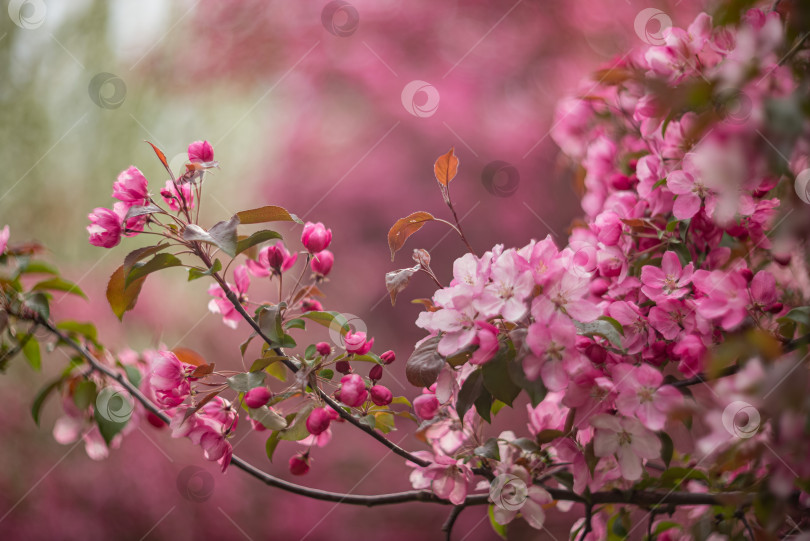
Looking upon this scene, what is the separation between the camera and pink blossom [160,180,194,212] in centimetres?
62

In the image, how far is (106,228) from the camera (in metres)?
0.62

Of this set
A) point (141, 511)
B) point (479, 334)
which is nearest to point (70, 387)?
point (479, 334)

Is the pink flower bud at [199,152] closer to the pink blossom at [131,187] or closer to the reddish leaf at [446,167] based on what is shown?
the pink blossom at [131,187]

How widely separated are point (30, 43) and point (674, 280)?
3.09 m

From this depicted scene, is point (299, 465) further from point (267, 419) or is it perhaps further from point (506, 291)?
point (506, 291)

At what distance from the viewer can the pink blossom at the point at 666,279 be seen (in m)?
0.62

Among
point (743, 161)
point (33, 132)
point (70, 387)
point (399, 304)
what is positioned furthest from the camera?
point (33, 132)

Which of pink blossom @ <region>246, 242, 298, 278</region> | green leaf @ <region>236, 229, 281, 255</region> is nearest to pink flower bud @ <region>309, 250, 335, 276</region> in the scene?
pink blossom @ <region>246, 242, 298, 278</region>

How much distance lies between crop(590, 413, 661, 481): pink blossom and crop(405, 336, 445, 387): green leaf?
0.51 ft

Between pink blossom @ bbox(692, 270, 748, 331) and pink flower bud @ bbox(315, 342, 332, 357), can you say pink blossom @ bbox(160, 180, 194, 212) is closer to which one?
pink flower bud @ bbox(315, 342, 332, 357)

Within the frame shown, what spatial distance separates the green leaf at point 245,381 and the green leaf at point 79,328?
39 centimetres

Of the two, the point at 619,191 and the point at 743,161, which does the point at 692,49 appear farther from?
the point at 743,161

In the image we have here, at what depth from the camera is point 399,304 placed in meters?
2.30

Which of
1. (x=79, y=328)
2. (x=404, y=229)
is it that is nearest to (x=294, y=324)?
(x=404, y=229)
